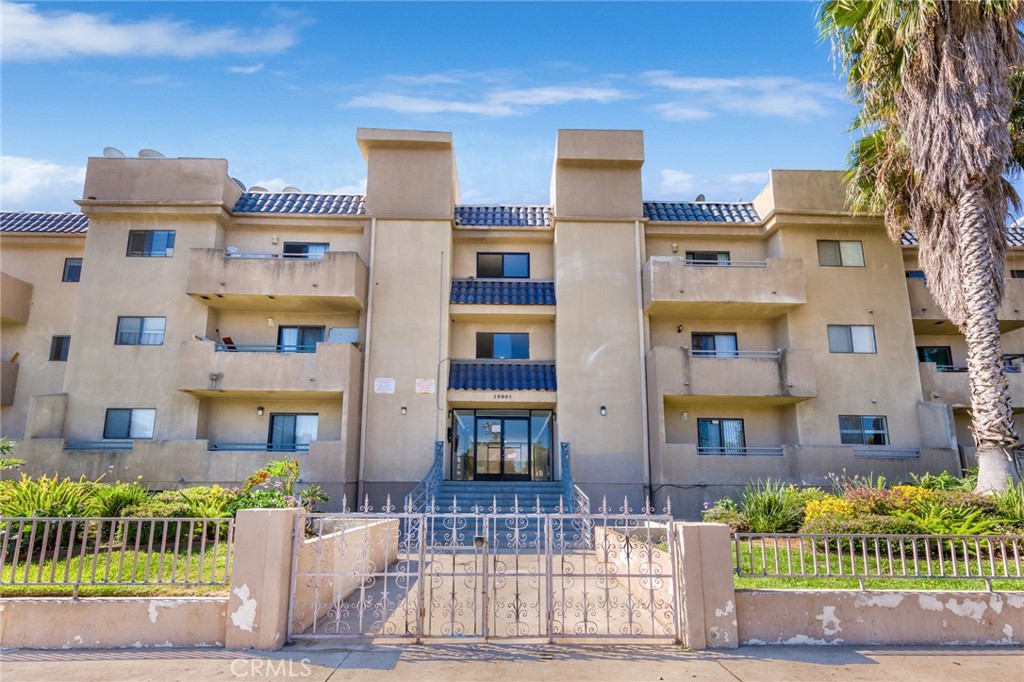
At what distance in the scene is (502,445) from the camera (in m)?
21.0

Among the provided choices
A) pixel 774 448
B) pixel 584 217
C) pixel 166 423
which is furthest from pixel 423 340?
pixel 774 448

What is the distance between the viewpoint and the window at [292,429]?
20.1m

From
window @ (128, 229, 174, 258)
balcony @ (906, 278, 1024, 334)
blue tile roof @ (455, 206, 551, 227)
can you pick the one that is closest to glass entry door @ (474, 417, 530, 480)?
blue tile roof @ (455, 206, 551, 227)

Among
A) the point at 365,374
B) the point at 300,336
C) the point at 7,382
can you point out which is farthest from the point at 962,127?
the point at 7,382

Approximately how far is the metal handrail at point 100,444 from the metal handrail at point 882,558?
1809 cm

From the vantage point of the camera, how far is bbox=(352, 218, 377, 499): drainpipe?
1920 centimetres

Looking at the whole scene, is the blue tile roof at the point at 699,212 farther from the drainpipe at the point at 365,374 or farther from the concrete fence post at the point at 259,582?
the concrete fence post at the point at 259,582

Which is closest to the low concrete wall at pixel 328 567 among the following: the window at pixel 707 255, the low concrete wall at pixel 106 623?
the low concrete wall at pixel 106 623

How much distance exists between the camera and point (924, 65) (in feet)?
45.2

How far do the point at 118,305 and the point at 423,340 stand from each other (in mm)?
10297

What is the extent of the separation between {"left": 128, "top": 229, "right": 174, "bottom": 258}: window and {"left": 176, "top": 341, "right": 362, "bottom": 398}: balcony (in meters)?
3.89

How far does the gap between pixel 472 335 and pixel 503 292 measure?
1958 mm

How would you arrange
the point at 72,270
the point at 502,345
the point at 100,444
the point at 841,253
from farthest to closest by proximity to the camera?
the point at 72,270 → the point at 502,345 → the point at 841,253 → the point at 100,444

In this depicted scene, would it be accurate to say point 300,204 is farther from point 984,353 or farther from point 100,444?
point 984,353
